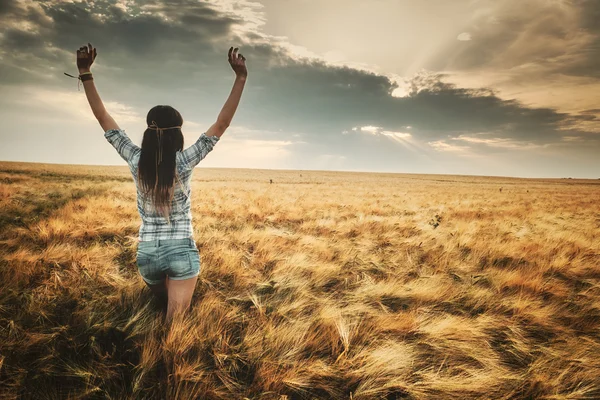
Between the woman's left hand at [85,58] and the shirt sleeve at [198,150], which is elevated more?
the woman's left hand at [85,58]

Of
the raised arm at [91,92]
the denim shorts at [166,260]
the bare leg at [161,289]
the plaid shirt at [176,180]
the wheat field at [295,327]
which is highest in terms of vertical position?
the raised arm at [91,92]

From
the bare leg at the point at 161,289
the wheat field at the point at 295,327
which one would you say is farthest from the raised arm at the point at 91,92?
the wheat field at the point at 295,327

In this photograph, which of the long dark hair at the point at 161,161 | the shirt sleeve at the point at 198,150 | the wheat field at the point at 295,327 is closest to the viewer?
the wheat field at the point at 295,327

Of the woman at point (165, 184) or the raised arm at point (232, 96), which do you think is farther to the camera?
the raised arm at point (232, 96)

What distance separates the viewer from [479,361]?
2086 millimetres

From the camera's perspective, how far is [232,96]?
232 centimetres

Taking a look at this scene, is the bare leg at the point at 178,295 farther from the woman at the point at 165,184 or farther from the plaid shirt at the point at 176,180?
the plaid shirt at the point at 176,180

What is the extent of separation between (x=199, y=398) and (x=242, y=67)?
2569mm

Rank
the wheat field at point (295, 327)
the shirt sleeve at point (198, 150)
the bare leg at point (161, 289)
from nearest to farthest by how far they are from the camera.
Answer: the wheat field at point (295, 327) → the shirt sleeve at point (198, 150) → the bare leg at point (161, 289)

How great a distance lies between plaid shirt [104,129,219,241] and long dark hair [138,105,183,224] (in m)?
→ 0.09

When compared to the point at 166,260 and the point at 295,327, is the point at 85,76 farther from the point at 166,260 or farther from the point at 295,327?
the point at 295,327

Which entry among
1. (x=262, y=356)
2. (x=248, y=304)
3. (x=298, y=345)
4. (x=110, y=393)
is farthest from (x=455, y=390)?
(x=110, y=393)

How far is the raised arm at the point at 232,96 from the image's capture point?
224 cm

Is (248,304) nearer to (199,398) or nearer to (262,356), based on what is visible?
(262,356)
